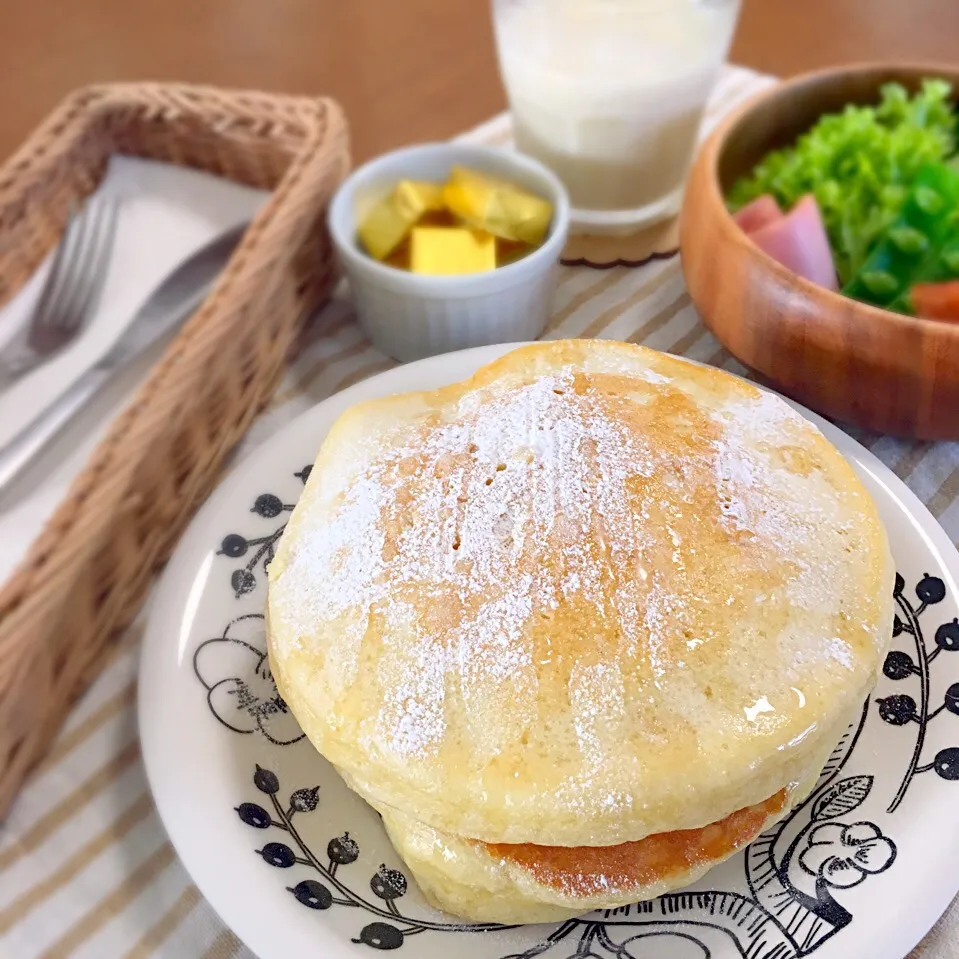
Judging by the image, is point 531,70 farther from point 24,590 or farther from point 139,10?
point 139,10

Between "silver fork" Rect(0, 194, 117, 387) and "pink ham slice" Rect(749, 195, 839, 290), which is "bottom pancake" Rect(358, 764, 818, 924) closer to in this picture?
"pink ham slice" Rect(749, 195, 839, 290)

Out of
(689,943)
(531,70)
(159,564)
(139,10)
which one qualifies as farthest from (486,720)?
(139,10)

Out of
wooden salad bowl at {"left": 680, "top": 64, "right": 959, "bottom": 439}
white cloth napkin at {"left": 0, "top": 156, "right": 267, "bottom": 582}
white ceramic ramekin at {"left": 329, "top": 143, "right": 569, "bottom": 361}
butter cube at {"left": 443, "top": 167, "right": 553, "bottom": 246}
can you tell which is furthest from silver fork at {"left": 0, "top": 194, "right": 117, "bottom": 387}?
wooden salad bowl at {"left": 680, "top": 64, "right": 959, "bottom": 439}

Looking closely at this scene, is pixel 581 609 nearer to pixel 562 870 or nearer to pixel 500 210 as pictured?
pixel 562 870

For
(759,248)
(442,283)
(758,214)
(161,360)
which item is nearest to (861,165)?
(758,214)

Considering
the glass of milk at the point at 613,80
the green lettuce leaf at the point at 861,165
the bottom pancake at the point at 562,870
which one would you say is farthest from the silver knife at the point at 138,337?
the green lettuce leaf at the point at 861,165
